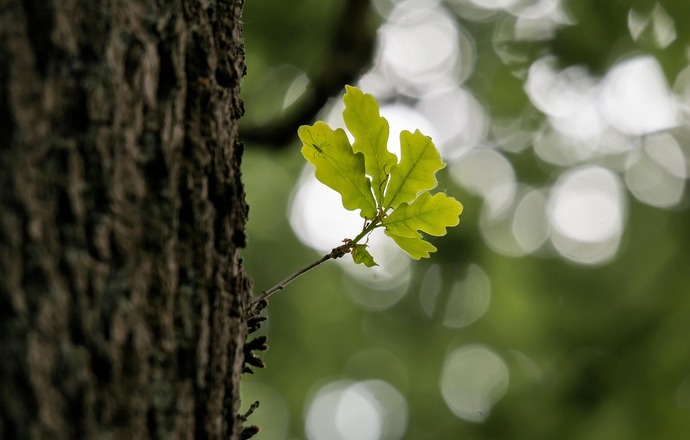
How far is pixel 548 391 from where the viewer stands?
5746 mm

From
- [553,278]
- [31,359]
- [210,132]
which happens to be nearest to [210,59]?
[210,132]

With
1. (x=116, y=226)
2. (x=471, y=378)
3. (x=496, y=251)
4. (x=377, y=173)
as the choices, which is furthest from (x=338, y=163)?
(x=471, y=378)

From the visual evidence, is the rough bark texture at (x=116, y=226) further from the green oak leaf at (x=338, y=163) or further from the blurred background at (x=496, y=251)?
the blurred background at (x=496, y=251)

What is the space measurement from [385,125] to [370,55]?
2.55m

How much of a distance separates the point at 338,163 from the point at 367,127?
0.33 feet

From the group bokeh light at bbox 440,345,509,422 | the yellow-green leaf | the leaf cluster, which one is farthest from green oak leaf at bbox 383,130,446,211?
bokeh light at bbox 440,345,509,422

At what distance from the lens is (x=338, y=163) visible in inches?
49.2

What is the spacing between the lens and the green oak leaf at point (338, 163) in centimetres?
121

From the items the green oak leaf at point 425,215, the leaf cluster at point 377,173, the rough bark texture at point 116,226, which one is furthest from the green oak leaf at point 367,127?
the rough bark texture at point 116,226

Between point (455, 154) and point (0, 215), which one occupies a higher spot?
point (455, 154)

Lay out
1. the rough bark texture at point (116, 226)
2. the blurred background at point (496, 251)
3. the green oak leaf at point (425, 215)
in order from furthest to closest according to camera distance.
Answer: the blurred background at point (496, 251) → the green oak leaf at point (425, 215) → the rough bark texture at point (116, 226)

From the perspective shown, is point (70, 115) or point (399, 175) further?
point (399, 175)

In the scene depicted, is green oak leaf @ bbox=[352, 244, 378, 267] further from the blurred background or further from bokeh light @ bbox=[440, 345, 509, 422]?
bokeh light @ bbox=[440, 345, 509, 422]

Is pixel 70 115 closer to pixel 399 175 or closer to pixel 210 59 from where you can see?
pixel 210 59
